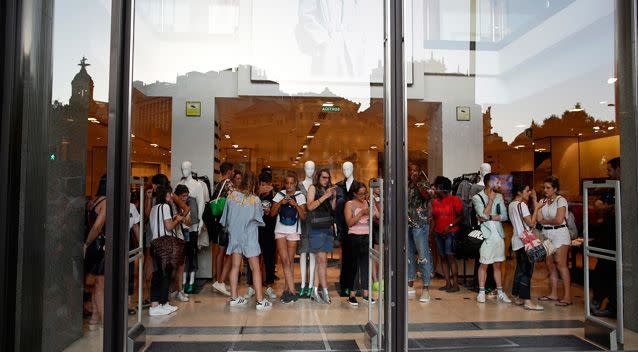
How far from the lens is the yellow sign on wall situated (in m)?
6.41

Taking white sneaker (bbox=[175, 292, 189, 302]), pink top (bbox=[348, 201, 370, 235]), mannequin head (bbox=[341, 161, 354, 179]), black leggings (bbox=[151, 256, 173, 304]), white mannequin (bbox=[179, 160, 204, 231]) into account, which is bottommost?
white sneaker (bbox=[175, 292, 189, 302])

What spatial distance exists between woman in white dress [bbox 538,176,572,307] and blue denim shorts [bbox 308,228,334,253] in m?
2.24

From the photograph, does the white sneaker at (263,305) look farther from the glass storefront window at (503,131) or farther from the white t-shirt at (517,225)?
the white t-shirt at (517,225)

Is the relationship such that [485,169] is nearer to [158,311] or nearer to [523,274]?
[523,274]

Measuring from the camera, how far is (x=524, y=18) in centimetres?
643

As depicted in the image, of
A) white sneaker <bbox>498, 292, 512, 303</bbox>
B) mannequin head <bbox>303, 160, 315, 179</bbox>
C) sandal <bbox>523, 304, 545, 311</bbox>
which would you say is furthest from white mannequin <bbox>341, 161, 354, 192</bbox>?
sandal <bbox>523, 304, 545, 311</bbox>

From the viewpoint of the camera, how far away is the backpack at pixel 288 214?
5.62 m

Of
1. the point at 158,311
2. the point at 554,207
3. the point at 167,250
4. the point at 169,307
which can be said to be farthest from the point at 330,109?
the point at 158,311

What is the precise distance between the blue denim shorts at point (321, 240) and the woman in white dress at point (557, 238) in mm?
2245

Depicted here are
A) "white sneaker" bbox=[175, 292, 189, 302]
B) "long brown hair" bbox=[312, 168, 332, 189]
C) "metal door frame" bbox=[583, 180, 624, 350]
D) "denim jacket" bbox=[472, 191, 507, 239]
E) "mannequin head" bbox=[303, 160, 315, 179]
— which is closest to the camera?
"metal door frame" bbox=[583, 180, 624, 350]

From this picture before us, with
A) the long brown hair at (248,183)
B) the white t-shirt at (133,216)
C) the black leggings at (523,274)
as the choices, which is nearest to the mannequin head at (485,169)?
the black leggings at (523,274)

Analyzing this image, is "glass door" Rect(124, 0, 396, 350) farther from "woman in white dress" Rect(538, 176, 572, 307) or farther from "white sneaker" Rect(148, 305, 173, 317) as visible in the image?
"woman in white dress" Rect(538, 176, 572, 307)

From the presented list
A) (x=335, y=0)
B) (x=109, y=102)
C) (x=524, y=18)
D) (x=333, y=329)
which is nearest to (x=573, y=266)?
(x=333, y=329)

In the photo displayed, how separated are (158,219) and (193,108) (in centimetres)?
206
